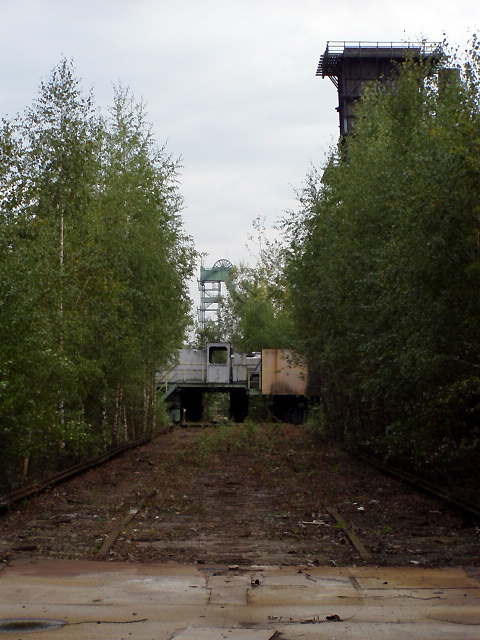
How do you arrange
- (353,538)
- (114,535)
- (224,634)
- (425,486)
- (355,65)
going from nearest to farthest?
(224,634) → (353,538) → (114,535) → (425,486) → (355,65)

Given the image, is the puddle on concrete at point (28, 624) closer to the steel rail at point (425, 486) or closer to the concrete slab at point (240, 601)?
the concrete slab at point (240, 601)

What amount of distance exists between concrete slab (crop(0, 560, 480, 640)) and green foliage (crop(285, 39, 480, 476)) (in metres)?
4.36

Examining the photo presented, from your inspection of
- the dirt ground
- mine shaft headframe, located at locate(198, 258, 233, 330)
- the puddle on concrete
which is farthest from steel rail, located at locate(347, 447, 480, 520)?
mine shaft headframe, located at locate(198, 258, 233, 330)

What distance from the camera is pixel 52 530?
31.6 ft

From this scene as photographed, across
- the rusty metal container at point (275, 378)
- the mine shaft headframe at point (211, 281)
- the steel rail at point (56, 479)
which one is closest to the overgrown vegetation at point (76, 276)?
the steel rail at point (56, 479)

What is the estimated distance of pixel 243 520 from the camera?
10.5 meters

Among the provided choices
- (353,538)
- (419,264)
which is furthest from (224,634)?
(419,264)

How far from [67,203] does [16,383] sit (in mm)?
6984

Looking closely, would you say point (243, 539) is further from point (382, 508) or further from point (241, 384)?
point (241, 384)

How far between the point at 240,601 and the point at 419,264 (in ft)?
21.3

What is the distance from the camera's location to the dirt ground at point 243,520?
809 cm

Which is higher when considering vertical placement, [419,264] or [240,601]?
[419,264]

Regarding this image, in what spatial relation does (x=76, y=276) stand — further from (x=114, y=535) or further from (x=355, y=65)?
(x=355, y=65)

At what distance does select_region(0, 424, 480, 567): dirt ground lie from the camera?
318 inches
